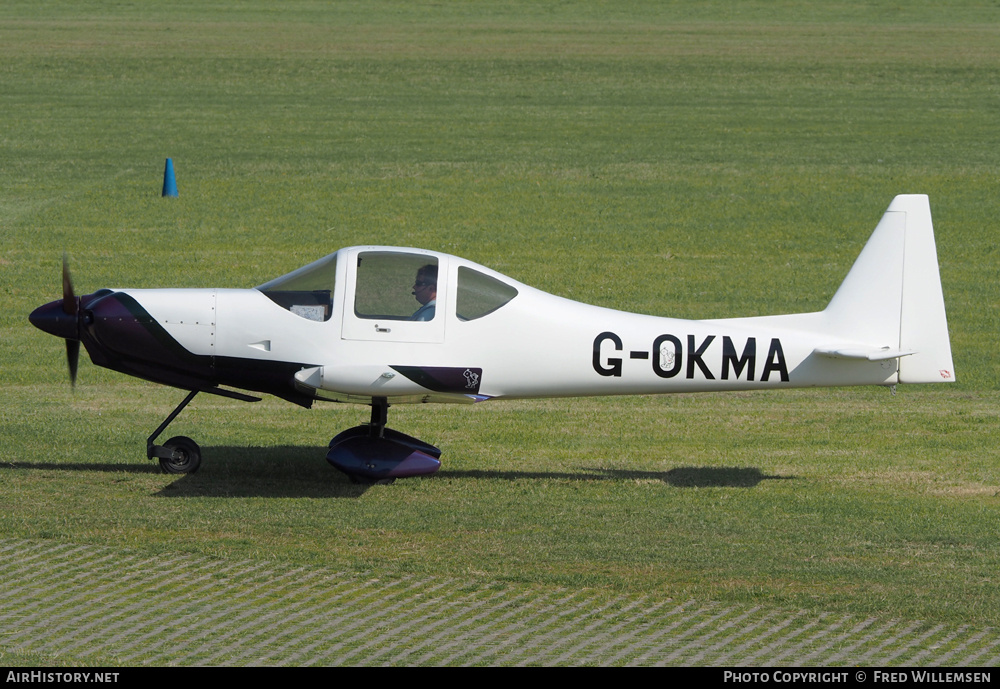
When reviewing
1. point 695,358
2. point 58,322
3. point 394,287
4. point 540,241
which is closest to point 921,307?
point 695,358

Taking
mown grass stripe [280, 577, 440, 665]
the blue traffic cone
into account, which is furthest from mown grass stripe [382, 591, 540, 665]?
the blue traffic cone

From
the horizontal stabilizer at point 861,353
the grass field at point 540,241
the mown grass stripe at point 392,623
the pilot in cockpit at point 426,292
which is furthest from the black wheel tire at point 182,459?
the horizontal stabilizer at point 861,353

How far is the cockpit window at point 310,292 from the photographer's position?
451 inches

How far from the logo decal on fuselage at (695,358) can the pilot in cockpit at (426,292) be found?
1485 mm

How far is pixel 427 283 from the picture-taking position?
1150cm

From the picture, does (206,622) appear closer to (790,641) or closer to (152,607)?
(152,607)

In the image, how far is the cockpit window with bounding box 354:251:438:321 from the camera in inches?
450

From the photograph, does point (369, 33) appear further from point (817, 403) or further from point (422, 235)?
point (817, 403)

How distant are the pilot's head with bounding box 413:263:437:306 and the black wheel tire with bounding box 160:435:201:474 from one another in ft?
8.56

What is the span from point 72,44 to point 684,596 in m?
42.6

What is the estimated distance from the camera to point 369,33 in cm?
5141

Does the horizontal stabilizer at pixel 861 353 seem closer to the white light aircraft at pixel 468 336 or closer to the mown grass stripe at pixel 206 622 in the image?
the white light aircraft at pixel 468 336

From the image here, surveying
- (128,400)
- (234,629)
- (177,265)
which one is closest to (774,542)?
(234,629)

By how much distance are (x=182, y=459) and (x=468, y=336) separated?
116 inches
